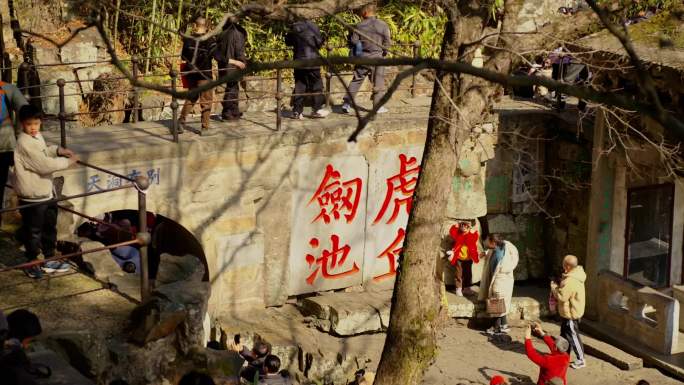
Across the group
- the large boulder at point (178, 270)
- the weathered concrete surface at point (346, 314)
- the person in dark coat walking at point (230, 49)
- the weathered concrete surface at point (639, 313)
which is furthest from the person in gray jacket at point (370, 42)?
the large boulder at point (178, 270)

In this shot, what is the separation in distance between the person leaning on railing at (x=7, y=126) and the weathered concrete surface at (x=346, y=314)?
436cm

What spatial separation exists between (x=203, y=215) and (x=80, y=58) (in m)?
4.54

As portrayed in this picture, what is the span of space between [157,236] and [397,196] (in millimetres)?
3059

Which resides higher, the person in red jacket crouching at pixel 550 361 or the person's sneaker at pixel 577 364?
the person in red jacket crouching at pixel 550 361

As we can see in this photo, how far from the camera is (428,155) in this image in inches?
408

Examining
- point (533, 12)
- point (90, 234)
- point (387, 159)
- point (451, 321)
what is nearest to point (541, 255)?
point (451, 321)

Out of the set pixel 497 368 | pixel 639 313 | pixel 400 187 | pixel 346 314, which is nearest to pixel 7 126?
pixel 346 314

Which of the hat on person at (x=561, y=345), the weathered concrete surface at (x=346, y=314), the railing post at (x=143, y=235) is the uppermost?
the railing post at (x=143, y=235)

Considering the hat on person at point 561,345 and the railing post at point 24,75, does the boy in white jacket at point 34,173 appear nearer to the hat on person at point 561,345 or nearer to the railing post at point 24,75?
the railing post at point 24,75

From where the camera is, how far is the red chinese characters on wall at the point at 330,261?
13703 mm

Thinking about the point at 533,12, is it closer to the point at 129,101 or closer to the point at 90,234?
the point at 129,101

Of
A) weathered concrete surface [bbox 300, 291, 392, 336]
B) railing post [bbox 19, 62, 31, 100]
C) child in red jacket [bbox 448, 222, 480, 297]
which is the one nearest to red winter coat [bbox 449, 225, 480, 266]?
child in red jacket [bbox 448, 222, 480, 297]

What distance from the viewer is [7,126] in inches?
396

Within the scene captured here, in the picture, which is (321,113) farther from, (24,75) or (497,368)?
(497,368)
